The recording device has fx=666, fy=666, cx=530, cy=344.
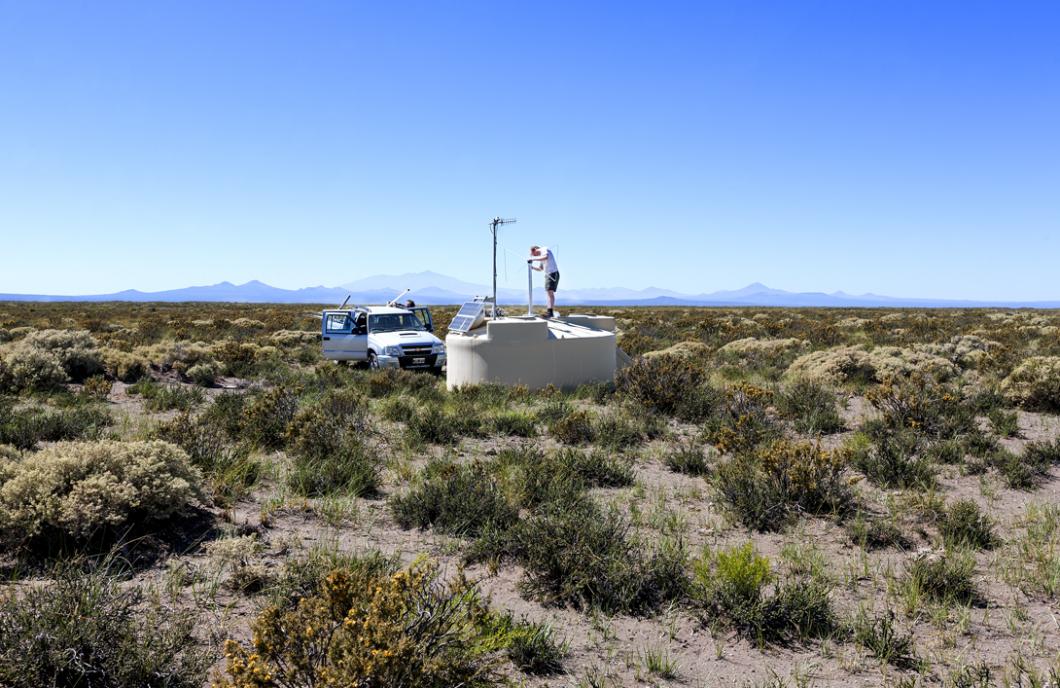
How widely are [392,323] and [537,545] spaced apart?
1344cm

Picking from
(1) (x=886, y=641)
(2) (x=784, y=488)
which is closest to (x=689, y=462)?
(2) (x=784, y=488)

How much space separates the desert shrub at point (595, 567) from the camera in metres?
4.59

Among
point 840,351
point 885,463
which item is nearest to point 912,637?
point 885,463

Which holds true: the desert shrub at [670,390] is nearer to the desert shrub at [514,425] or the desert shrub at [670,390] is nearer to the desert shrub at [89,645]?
the desert shrub at [514,425]

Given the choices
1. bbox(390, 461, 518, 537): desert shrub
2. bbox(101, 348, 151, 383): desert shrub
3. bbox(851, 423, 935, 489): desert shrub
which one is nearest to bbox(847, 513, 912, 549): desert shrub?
bbox(851, 423, 935, 489): desert shrub

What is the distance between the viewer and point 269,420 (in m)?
9.26

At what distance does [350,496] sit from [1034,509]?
654 cm

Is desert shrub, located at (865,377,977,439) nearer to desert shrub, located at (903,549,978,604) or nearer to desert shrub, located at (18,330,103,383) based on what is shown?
desert shrub, located at (903,549,978,604)

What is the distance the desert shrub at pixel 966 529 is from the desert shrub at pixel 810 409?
3.94m

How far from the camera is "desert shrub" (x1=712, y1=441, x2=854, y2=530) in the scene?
620cm

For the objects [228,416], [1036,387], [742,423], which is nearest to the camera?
[742,423]

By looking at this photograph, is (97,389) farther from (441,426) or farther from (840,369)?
(840,369)

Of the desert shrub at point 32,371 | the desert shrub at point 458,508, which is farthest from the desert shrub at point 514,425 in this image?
the desert shrub at point 32,371

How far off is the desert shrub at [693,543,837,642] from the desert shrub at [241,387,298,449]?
6225 mm
